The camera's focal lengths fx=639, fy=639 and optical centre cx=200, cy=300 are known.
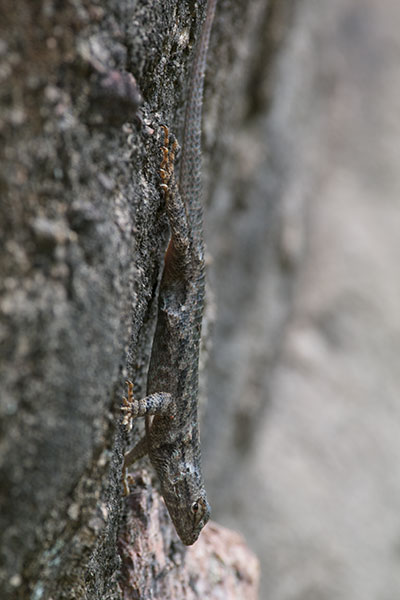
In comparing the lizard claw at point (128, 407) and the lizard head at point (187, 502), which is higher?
the lizard claw at point (128, 407)

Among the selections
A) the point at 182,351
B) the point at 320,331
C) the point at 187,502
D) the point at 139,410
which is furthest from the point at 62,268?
the point at 320,331

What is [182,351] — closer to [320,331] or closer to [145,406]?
[145,406]

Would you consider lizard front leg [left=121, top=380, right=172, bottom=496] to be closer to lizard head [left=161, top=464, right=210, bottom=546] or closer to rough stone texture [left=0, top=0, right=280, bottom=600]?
lizard head [left=161, top=464, right=210, bottom=546]

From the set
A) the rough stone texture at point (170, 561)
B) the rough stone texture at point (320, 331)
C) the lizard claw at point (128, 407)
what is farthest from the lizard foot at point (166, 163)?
the rough stone texture at point (320, 331)

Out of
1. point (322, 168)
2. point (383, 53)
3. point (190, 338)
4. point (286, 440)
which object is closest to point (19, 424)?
point (190, 338)

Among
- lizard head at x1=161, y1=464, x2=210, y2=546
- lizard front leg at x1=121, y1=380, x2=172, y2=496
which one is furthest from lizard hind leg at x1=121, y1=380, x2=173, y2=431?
lizard head at x1=161, y1=464, x2=210, y2=546

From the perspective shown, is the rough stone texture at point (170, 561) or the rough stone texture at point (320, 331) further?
the rough stone texture at point (320, 331)

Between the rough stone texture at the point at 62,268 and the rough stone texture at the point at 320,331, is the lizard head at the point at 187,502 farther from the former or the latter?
the rough stone texture at the point at 320,331
